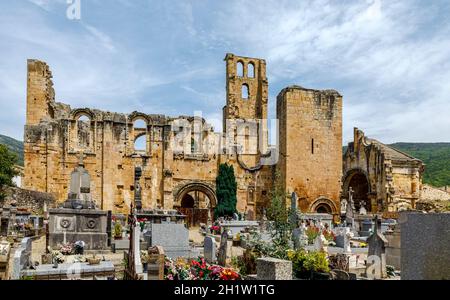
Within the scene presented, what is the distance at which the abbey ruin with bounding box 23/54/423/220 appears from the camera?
25.3m

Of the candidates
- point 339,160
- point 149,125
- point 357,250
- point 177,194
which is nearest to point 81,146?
point 149,125

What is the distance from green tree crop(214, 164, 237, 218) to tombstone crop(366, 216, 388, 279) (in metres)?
16.8

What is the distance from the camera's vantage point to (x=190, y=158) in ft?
90.0

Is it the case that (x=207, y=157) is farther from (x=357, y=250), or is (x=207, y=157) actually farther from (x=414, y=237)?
(x=414, y=237)

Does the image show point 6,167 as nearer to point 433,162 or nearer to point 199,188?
point 199,188

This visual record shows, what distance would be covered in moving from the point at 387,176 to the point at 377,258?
17254 millimetres

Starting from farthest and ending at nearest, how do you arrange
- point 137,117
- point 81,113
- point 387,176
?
point 137,117 < point 81,113 < point 387,176

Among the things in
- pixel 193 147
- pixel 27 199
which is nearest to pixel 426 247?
pixel 27 199

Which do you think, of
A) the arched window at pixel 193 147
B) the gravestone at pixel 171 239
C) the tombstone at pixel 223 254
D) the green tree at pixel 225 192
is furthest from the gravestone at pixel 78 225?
the arched window at pixel 193 147

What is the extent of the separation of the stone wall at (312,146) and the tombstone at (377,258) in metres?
16.2

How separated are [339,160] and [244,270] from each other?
19.6 metres

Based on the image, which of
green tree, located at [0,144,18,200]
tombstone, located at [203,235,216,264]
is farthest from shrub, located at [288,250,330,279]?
green tree, located at [0,144,18,200]

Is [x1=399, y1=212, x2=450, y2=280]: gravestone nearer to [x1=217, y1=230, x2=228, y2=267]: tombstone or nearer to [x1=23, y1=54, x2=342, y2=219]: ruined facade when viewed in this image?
[x1=217, y1=230, x2=228, y2=267]: tombstone

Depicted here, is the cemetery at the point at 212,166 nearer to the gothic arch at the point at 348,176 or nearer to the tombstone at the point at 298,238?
the gothic arch at the point at 348,176
